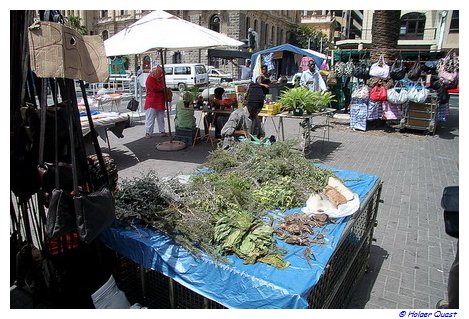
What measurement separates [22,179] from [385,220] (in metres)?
4.29

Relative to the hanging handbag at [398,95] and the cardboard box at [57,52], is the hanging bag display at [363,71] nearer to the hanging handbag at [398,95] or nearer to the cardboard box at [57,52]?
the hanging handbag at [398,95]

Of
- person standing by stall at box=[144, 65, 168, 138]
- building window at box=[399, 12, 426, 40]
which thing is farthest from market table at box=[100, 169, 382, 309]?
building window at box=[399, 12, 426, 40]

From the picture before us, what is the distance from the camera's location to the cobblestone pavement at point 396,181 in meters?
3.28

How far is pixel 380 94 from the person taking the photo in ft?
32.5

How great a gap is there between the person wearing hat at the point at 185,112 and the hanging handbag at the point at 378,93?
5.46m

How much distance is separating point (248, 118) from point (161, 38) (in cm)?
267

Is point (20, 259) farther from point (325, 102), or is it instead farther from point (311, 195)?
point (325, 102)

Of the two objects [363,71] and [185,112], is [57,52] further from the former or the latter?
[363,71]

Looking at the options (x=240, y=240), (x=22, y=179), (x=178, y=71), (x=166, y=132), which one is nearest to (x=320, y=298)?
(x=240, y=240)

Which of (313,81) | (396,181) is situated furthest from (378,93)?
(396,181)
